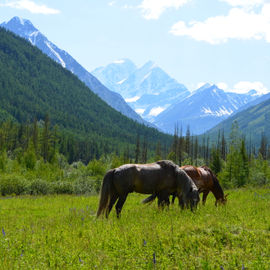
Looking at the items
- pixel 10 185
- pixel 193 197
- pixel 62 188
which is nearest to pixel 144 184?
pixel 193 197

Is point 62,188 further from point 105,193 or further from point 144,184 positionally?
point 144,184

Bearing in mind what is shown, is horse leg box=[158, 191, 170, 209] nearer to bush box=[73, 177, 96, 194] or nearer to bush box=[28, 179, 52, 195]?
bush box=[73, 177, 96, 194]

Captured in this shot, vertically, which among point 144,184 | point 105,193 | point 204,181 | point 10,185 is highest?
point 144,184

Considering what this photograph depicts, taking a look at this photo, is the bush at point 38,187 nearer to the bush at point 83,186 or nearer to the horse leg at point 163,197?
the bush at point 83,186

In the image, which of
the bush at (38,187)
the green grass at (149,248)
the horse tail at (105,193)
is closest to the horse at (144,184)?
the horse tail at (105,193)

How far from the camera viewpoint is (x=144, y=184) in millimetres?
11547

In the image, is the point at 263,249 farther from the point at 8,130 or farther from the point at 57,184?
the point at 8,130

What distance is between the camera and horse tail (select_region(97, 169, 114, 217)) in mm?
11203

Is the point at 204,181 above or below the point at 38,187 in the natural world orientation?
above

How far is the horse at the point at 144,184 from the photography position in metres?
11.2

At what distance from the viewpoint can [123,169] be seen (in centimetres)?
1132

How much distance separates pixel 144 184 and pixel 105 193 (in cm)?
147

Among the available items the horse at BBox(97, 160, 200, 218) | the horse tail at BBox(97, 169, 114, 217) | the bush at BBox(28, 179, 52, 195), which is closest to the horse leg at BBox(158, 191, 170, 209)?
the horse at BBox(97, 160, 200, 218)

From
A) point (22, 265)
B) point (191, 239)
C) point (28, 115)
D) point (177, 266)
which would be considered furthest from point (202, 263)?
point (28, 115)
